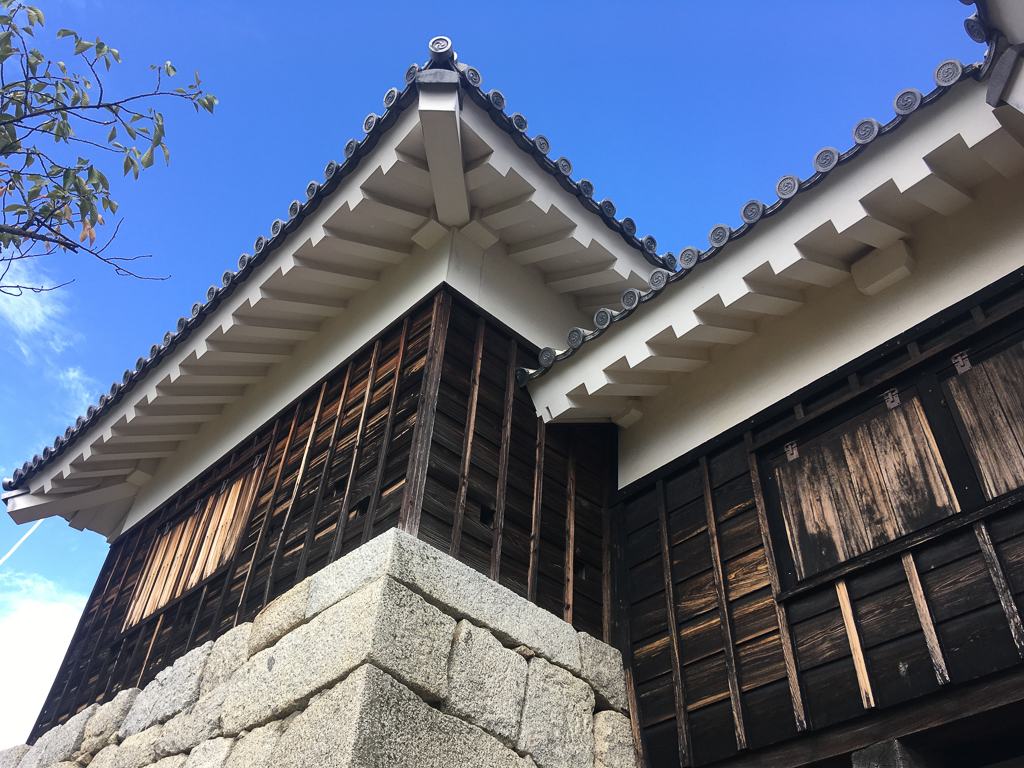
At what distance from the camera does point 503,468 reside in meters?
5.23

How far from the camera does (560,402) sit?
5.59 meters

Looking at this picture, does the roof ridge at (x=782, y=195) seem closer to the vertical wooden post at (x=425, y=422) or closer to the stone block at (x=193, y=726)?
the vertical wooden post at (x=425, y=422)

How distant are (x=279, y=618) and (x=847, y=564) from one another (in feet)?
10.4

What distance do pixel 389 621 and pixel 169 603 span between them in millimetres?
3630

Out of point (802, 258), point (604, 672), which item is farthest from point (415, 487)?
point (802, 258)

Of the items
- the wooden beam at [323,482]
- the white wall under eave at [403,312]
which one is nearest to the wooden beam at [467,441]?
the white wall under eave at [403,312]

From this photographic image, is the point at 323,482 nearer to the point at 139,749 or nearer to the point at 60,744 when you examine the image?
the point at 139,749

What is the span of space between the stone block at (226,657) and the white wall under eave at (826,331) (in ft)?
9.16

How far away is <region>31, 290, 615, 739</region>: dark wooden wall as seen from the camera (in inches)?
191

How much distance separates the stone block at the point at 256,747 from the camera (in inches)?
154

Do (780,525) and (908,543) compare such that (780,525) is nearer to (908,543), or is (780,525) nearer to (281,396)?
(908,543)

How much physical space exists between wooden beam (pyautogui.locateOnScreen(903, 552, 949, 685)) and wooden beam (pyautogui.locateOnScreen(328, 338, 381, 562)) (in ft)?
10.5

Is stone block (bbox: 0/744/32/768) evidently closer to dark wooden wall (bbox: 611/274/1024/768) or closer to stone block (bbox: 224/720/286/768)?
stone block (bbox: 224/720/286/768)

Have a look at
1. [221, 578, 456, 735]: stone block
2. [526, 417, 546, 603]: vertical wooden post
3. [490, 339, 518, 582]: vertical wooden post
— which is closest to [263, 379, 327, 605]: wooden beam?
[221, 578, 456, 735]: stone block
